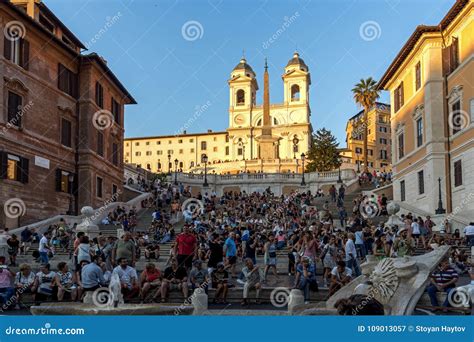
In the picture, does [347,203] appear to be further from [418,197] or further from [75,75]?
[75,75]

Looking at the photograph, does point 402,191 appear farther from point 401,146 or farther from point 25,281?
point 25,281

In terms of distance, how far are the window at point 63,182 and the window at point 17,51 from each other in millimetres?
6241

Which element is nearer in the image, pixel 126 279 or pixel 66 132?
pixel 126 279

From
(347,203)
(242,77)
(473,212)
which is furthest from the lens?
(242,77)

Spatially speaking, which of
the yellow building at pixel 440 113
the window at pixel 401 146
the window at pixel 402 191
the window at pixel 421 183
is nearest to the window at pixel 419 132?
the yellow building at pixel 440 113

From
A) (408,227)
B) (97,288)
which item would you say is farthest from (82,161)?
(97,288)

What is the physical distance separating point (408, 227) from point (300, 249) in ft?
24.5

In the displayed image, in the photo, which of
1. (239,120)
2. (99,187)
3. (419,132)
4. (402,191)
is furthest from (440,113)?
(239,120)

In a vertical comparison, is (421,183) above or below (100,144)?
below

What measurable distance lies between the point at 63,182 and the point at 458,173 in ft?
69.6

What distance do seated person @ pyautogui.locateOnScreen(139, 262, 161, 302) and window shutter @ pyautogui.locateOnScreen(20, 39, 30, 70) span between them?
769 inches

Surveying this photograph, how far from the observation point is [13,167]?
97.9 feet

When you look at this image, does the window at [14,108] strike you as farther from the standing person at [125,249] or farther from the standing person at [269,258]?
the standing person at [269,258]

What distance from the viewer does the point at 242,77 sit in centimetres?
13362
